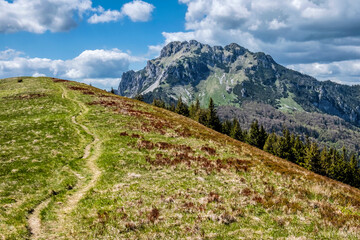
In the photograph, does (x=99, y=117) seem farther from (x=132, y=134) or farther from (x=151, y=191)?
(x=151, y=191)

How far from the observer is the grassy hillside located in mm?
11430

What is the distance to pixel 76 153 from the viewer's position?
2358cm

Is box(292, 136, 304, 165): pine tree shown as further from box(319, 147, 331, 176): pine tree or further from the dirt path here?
the dirt path

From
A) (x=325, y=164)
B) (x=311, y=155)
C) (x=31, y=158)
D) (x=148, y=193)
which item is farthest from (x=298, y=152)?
(x=31, y=158)

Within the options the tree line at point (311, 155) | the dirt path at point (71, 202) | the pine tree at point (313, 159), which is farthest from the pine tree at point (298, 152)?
the dirt path at point (71, 202)

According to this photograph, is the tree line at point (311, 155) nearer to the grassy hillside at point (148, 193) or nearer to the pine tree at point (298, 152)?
the pine tree at point (298, 152)

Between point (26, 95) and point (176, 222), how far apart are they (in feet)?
177

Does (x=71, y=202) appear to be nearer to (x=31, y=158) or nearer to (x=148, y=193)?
(x=148, y=193)

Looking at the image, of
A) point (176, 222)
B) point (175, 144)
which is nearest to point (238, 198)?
point (176, 222)

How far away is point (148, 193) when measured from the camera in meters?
15.5

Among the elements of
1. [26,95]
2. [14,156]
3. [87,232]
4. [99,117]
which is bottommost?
[87,232]

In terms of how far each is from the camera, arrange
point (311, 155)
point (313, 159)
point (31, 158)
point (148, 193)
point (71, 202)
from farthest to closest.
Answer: point (313, 159), point (311, 155), point (31, 158), point (148, 193), point (71, 202)

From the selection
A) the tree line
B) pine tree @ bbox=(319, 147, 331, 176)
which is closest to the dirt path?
the tree line

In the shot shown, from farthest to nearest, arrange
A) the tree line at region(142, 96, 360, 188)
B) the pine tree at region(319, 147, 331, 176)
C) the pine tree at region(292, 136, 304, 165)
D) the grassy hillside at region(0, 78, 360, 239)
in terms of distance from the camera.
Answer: the pine tree at region(292, 136, 304, 165) → the pine tree at region(319, 147, 331, 176) → the tree line at region(142, 96, 360, 188) → the grassy hillside at region(0, 78, 360, 239)
